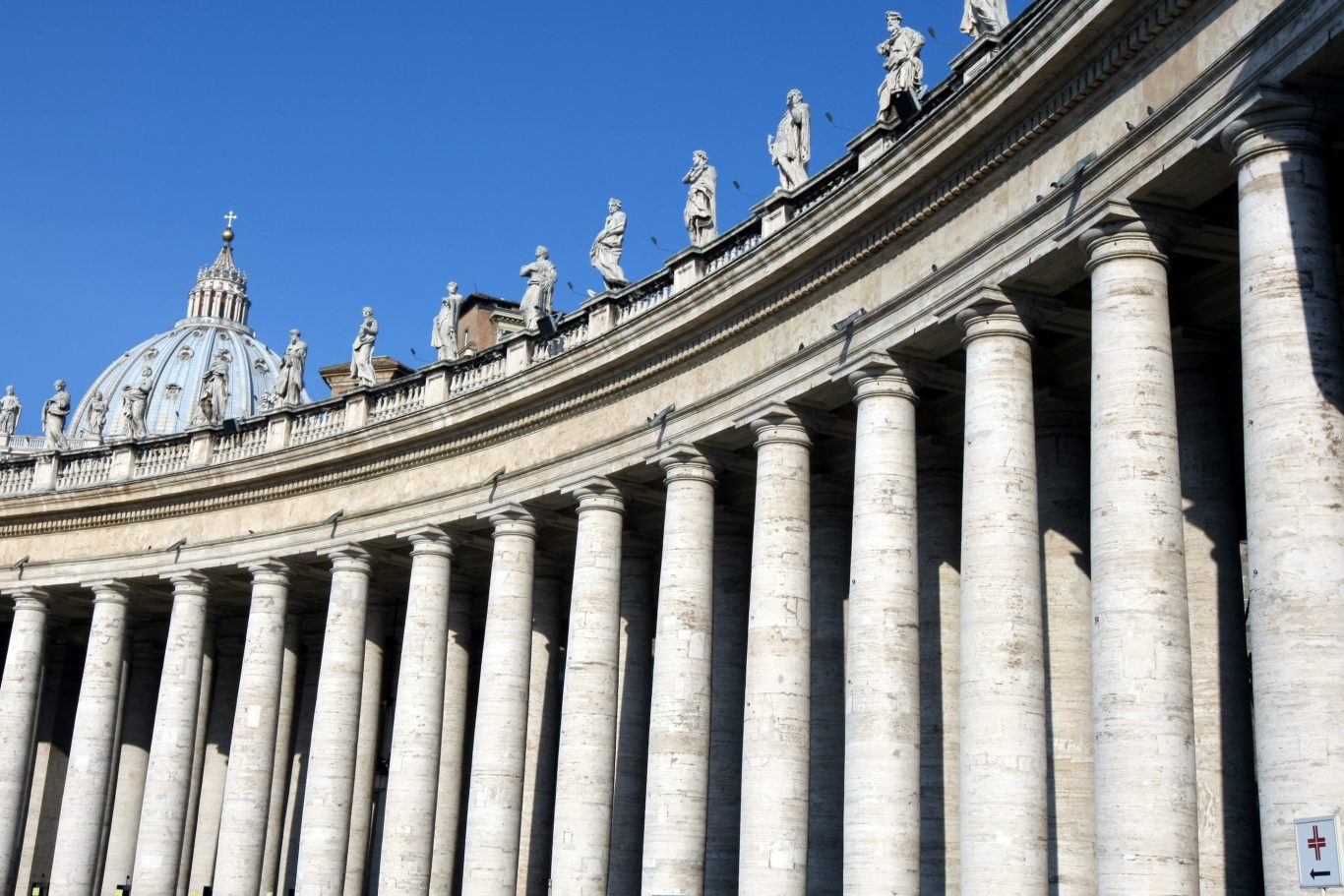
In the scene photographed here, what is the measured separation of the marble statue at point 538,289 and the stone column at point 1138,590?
27.5m

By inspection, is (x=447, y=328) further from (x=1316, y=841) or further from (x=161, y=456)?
(x=1316, y=841)

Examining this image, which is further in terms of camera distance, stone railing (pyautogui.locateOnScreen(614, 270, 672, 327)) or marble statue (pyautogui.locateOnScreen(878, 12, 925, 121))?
stone railing (pyautogui.locateOnScreen(614, 270, 672, 327))

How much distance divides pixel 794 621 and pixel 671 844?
674 centimetres

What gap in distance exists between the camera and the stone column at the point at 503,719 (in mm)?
50562

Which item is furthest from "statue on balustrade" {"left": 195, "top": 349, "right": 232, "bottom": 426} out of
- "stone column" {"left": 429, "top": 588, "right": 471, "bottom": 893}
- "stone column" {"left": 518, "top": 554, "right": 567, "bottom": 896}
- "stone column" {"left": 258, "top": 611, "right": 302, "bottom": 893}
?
"stone column" {"left": 518, "top": 554, "right": 567, "bottom": 896}

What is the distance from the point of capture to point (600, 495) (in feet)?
161

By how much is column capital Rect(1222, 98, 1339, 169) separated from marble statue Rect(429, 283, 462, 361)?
35.9 meters

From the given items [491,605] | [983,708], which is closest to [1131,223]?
[983,708]

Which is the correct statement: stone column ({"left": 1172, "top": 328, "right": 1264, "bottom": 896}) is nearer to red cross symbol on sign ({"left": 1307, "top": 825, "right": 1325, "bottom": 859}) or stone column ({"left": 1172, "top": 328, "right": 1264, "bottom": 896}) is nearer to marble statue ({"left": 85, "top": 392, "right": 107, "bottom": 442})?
red cross symbol on sign ({"left": 1307, "top": 825, "right": 1325, "bottom": 859})

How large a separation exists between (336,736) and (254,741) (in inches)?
152

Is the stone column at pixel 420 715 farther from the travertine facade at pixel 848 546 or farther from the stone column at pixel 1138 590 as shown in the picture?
the stone column at pixel 1138 590

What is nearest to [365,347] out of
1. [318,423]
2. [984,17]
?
[318,423]

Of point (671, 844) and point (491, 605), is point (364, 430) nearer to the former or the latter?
point (491, 605)

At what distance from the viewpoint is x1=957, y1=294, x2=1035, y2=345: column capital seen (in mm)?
35062
